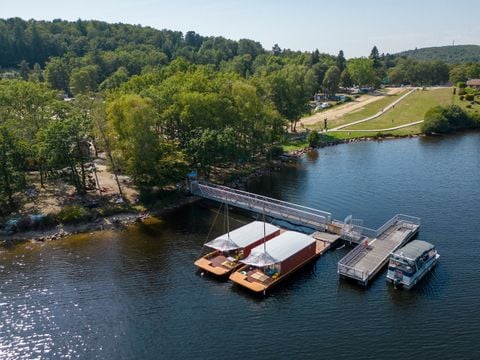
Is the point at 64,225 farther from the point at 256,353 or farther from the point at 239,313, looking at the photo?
the point at 256,353

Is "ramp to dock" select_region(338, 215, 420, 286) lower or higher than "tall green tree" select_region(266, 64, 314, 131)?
lower

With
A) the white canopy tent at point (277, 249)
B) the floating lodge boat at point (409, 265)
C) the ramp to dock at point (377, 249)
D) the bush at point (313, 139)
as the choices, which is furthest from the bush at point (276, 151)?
the floating lodge boat at point (409, 265)

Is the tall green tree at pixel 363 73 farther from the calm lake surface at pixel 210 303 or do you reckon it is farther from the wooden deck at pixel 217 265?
the wooden deck at pixel 217 265

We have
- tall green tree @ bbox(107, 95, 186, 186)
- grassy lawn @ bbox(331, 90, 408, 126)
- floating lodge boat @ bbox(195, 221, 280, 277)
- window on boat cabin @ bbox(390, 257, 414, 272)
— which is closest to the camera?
window on boat cabin @ bbox(390, 257, 414, 272)

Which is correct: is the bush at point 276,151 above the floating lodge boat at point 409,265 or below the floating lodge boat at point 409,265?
above

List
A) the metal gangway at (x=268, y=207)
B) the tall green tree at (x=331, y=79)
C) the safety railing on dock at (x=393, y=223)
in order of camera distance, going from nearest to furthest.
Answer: the safety railing on dock at (x=393, y=223), the metal gangway at (x=268, y=207), the tall green tree at (x=331, y=79)

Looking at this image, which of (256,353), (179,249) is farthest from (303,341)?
(179,249)

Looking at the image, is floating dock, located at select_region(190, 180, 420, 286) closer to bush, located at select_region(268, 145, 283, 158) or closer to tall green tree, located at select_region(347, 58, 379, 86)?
bush, located at select_region(268, 145, 283, 158)

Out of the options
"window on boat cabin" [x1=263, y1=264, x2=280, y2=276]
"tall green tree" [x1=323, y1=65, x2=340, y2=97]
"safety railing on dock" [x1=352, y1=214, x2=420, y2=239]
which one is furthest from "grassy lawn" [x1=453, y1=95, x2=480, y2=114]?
"window on boat cabin" [x1=263, y1=264, x2=280, y2=276]
